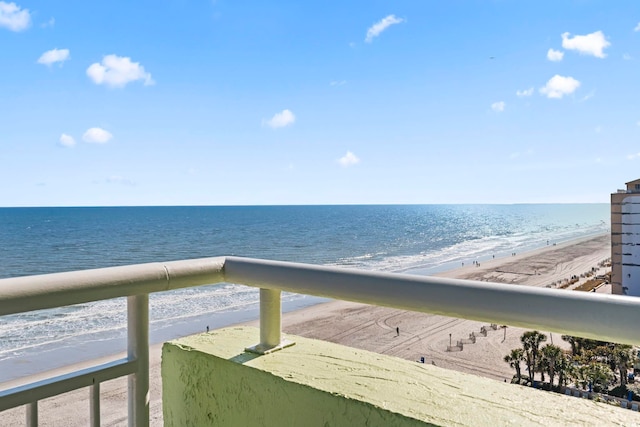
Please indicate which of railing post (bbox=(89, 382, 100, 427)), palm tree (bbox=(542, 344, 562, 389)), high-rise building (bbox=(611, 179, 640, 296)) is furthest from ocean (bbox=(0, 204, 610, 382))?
high-rise building (bbox=(611, 179, 640, 296))

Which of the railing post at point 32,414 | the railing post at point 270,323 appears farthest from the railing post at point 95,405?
the railing post at point 270,323

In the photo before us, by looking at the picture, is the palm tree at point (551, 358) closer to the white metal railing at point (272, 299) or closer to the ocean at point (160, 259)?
the ocean at point (160, 259)

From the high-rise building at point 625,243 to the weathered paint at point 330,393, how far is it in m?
29.1

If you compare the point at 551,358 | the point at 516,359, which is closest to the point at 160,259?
the point at 516,359

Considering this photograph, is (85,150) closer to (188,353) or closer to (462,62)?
(462,62)

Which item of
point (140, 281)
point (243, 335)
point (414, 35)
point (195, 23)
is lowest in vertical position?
point (243, 335)

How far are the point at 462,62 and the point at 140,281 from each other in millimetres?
16595

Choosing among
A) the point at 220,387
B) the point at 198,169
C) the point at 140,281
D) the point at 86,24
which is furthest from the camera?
the point at 198,169

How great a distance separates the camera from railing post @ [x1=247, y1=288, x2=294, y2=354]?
131cm

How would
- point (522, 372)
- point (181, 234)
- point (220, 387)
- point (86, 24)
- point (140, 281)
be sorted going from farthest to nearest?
point (181, 234) < point (86, 24) < point (522, 372) < point (220, 387) < point (140, 281)

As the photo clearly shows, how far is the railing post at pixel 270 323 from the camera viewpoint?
131cm

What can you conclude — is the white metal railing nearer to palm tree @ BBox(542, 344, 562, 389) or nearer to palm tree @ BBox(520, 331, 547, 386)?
palm tree @ BBox(542, 344, 562, 389)

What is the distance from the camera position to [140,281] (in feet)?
3.87

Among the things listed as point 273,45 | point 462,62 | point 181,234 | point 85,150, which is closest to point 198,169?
point 85,150
